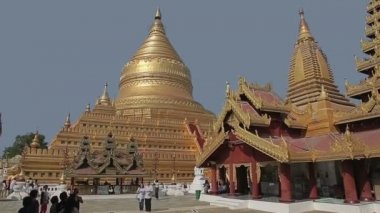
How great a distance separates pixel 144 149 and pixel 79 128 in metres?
6.75

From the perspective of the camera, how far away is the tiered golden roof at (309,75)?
2208 centimetres

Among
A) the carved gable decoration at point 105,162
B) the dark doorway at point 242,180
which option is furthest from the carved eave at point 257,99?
the carved gable decoration at point 105,162

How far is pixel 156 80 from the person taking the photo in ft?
145

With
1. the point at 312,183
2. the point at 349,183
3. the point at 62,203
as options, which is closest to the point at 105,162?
the point at 312,183

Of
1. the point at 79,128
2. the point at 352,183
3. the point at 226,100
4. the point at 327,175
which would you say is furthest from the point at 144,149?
the point at 352,183

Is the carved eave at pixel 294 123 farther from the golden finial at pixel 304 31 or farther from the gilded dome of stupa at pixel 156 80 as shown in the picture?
the gilded dome of stupa at pixel 156 80

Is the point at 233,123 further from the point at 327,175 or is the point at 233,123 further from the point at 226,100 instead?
the point at 327,175

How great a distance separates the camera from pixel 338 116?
657 inches

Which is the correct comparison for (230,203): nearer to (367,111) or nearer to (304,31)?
(367,111)

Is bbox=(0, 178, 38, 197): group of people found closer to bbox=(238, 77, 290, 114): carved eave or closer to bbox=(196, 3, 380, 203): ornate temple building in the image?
bbox=(196, 3, 380, 203): ornate temple building

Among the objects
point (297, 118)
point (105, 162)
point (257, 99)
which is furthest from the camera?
point (105, 162)

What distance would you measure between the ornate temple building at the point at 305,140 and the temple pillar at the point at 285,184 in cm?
4

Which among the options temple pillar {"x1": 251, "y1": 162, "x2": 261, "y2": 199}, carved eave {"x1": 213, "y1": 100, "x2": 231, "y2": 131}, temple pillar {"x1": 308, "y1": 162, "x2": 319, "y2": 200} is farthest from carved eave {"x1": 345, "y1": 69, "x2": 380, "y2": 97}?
temple pillar {"x1": 251, "y1": 162, "x2": 261, "y2": 199}

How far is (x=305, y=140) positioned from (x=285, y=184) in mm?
2731
